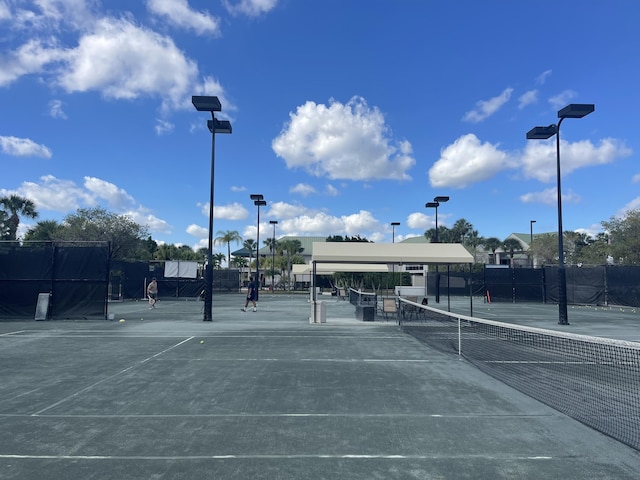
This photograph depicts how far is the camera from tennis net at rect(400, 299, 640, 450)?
18.9 ft

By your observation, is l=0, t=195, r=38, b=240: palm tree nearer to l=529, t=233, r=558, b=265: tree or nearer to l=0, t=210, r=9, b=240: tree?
l=0, t=210, r=9, b=240: tree

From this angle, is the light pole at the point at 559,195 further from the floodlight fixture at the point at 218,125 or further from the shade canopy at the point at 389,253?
the floodlight fixture at the point at 218,125

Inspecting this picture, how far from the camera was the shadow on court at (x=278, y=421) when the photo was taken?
13.8 ft

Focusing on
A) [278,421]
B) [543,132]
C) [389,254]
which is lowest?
[278,421]

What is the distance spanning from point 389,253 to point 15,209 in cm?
4020

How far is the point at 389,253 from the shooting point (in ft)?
60.7

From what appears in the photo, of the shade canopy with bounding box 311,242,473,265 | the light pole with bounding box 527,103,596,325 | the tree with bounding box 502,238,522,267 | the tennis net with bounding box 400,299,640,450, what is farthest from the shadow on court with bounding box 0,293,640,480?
the tree with bounding box 502,238,522,267

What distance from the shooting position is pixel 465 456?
4.48 m

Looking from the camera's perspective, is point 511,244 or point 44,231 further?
point 511,244

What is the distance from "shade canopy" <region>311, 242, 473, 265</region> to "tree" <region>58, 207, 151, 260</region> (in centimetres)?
3173

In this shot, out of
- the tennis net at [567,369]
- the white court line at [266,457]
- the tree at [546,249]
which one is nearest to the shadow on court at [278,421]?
the white court line at [266,457]

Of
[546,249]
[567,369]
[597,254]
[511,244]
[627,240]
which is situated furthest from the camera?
[511,244]

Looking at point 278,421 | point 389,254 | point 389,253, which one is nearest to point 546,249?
point 389,253

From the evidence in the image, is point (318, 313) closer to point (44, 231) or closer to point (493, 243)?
point (44, 231)
